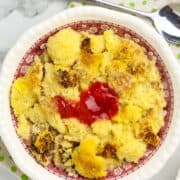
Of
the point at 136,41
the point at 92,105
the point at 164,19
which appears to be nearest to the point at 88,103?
the point at 92,105

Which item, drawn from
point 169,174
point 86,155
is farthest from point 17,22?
point 169,174

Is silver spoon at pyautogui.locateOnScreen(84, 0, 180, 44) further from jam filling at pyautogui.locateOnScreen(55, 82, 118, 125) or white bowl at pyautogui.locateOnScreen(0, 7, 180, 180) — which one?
jam filling at pyautogui.locateOnScreen(55, 82, 118, 125)

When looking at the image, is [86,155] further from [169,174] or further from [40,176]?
[169,174]

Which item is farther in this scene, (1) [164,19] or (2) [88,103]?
(1) [164,19]

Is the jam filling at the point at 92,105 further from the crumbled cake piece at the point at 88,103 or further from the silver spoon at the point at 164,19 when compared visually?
the silver spoon at the point at 164,19

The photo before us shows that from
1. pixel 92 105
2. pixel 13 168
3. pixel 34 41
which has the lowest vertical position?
pixel 13 168

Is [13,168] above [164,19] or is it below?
below

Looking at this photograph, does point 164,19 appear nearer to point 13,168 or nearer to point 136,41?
point 136,41
